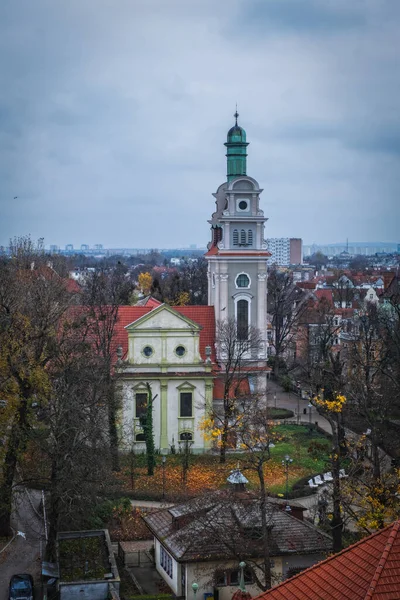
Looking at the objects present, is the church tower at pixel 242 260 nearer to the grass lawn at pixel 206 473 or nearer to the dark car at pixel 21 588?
the grass lawn at pixel 206 473

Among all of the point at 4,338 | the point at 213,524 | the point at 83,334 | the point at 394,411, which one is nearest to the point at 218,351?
the point at 83,334

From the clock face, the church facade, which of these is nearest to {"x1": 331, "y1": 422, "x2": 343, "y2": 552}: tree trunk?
the church facade

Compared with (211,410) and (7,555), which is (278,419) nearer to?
(211,410)

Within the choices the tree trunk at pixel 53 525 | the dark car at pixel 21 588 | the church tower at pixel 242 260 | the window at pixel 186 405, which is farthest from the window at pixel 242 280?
the dark car at pixel 21 588

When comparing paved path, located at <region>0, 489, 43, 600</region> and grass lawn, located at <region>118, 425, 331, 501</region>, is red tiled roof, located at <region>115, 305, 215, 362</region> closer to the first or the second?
grass lawn, located at <region>118, 425, 331, 501</region>

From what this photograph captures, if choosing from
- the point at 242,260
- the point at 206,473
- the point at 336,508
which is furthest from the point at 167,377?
the point at 336,508
